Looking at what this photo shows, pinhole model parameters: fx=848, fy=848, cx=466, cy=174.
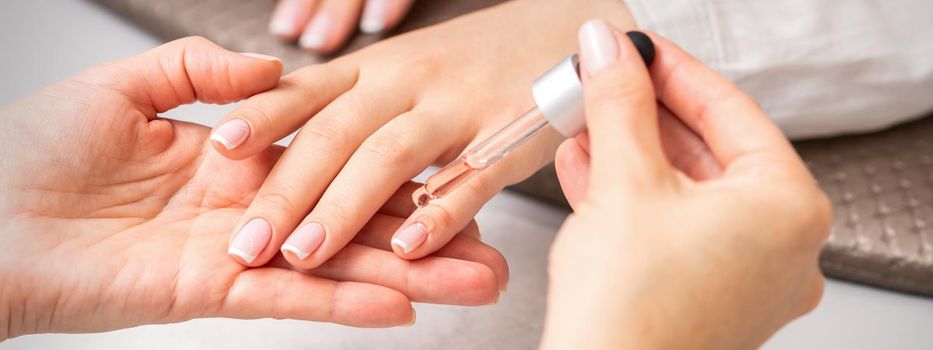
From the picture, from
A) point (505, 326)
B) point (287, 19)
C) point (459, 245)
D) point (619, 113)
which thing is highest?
point (619, 113)

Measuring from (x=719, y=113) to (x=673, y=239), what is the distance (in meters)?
0.12

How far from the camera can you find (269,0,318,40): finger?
101cm

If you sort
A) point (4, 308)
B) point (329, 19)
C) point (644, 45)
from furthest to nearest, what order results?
point (329, 19), point (4, 308), point (644, 45)

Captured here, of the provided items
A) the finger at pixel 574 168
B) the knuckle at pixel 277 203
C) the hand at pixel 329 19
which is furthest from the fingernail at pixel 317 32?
the finger at pixel 574 168

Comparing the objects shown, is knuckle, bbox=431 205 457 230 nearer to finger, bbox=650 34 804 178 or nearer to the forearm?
finger, bbox=650 34 804 178

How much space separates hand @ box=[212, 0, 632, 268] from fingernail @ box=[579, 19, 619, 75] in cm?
24

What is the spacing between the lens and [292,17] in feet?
3.33

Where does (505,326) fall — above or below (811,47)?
below

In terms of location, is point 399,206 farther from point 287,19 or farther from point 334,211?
point 287,19

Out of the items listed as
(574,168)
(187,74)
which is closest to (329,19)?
(187,74)

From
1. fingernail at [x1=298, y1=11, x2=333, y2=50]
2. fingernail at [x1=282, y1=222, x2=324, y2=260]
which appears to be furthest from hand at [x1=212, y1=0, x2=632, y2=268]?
fingernail at [x1=298, y1=11, x2=333, y2=50]

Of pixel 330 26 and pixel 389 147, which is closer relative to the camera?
pixel 389 147

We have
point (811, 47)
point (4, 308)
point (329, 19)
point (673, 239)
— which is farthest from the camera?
point (329, 19)

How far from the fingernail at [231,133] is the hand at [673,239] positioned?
328 mm
